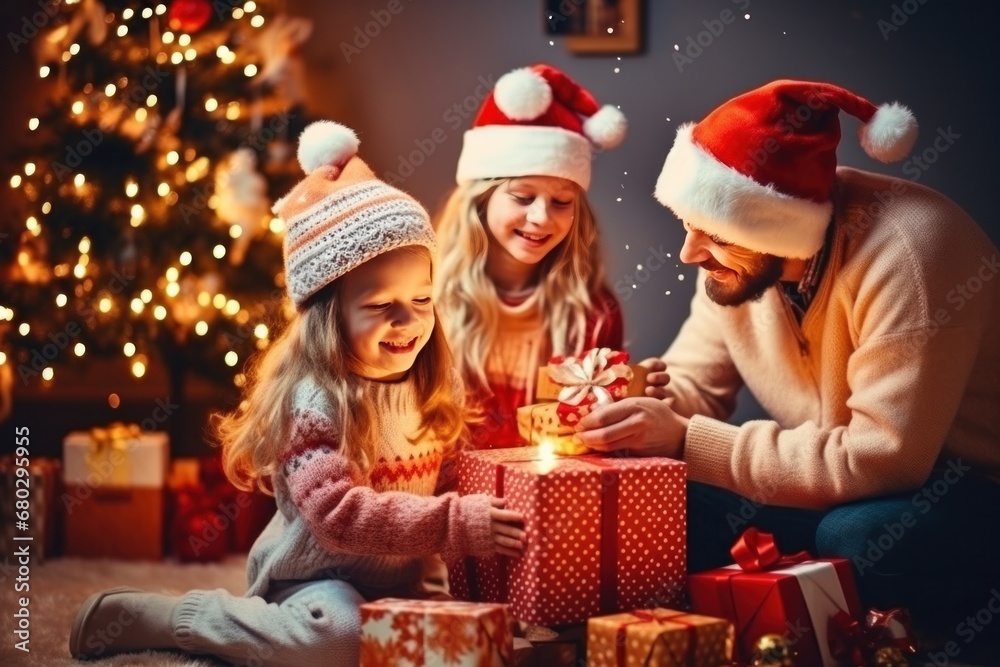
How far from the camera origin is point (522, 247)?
2725mm

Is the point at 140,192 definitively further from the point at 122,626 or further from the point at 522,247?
the point at 122,626

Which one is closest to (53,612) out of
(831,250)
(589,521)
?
(589,521)

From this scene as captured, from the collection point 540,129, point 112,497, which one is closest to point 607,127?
point 540,129

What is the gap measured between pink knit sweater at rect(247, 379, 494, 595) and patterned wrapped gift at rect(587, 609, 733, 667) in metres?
0.25

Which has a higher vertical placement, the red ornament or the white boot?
the red ornament

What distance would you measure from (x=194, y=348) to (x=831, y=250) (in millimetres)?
1861

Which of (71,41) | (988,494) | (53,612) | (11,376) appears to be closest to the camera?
(988,494)

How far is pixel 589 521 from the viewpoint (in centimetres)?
201

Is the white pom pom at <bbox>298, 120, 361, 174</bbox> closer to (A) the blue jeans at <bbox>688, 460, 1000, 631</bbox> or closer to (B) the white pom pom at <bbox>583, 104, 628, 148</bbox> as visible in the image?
(B) the white pom pom at <bbox>583, 104, 628, 148</bbox>

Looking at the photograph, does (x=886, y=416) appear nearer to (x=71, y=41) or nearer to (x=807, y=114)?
(x=807, y=114)
